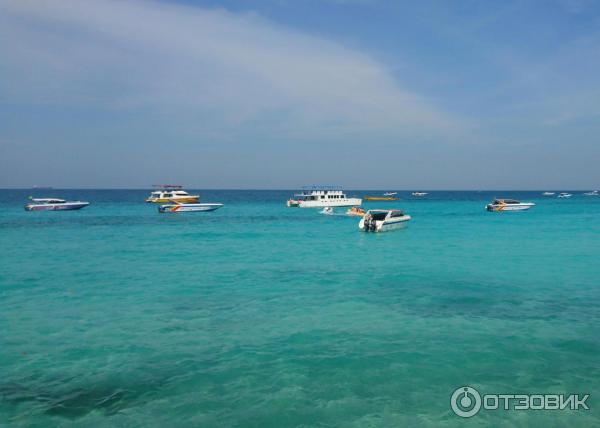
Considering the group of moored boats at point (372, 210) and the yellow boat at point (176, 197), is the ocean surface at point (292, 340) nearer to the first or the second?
the group of moored boats at point (372, 210)

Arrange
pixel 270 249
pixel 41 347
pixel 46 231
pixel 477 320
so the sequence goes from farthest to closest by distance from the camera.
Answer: pixel 46 231 → pixel 270 249 → pixel 477 320 → pixel 41 347

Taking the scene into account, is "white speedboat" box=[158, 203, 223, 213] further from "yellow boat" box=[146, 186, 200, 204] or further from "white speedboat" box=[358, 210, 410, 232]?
"white speedboat" box=[358, 210, 410, 232]

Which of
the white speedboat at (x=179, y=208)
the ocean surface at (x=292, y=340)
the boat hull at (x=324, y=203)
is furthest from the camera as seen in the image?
the boat hull at (x=324, y=203)

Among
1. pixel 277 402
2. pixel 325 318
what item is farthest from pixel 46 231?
pixel 277 402

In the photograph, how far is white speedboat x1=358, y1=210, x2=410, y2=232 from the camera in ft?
137

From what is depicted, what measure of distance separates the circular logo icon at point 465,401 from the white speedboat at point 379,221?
1296 inches

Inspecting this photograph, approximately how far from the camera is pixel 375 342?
38.7 ft

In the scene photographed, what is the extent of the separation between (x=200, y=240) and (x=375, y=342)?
26761 mm

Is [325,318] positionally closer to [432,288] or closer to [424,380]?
[424,380]

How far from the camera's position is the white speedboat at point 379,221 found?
137 ft
